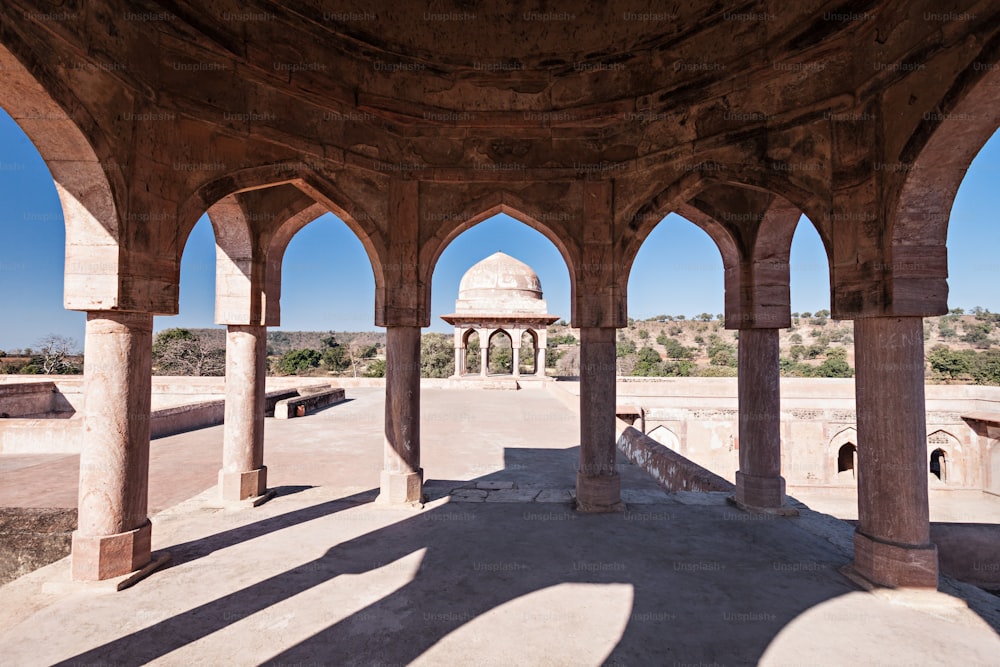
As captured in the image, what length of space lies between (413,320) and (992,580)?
7239 mm

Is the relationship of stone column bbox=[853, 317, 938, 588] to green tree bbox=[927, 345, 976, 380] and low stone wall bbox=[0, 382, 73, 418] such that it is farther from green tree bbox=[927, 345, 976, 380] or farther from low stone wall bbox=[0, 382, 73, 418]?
green tree bbox=[927, 345, 976, 380]

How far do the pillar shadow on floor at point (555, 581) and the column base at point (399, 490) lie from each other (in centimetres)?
29

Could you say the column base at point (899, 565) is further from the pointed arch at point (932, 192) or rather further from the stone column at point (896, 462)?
the pointed arch at point (932, 192)

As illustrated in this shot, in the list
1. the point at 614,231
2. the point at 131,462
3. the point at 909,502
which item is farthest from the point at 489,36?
the point at 909,502

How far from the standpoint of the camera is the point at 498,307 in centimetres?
2431

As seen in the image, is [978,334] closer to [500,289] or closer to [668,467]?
[500,289]

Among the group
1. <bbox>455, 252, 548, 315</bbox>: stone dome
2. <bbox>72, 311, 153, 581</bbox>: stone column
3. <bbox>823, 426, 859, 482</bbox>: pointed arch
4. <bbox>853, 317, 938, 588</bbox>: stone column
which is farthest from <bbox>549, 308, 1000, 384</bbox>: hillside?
<bbox>72, 311, 153, 581</bbox>: stone column

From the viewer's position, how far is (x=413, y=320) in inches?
263

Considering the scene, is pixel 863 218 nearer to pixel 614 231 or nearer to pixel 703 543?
pixel 614 231

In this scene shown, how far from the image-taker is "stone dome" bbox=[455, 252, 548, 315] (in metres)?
24.4

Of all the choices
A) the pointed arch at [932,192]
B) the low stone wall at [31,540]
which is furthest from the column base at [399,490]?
the pointed arch at [932,192]

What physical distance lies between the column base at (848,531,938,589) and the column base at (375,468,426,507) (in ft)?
15.9

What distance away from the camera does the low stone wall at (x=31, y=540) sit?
4.75 metres

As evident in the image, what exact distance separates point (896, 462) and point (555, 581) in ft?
10.7
